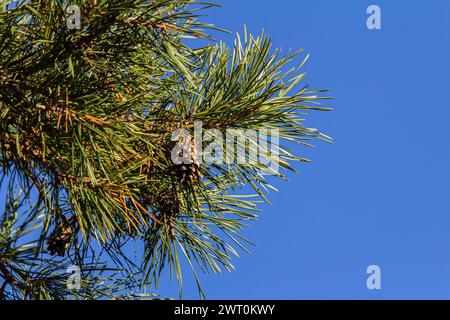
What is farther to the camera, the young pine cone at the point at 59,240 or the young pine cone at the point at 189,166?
the young pine cone at the point at 59,240

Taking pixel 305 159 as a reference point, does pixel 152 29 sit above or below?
above

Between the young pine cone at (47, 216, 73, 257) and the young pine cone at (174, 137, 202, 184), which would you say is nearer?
the young pine cone at (174, 137, 202, 184)

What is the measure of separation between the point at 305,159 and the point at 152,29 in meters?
0.37

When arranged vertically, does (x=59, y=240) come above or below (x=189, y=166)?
below

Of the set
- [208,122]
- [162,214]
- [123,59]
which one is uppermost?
[123,59]

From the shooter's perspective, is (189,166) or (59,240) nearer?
(189,166)

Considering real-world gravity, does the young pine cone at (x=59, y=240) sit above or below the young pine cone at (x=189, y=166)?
below

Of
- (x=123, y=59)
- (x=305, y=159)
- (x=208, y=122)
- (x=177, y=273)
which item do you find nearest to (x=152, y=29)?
(x=123, y=59)

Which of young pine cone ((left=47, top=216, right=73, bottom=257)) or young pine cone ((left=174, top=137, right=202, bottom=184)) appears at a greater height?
young pine cone ((left=174, top=137, right=202, bottom=184))
